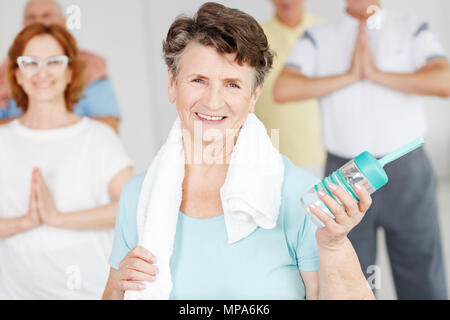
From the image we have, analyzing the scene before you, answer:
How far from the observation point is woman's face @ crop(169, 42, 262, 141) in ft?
2.72

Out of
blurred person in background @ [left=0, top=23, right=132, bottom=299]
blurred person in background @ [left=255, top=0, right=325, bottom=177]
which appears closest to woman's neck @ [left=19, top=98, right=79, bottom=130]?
blurred person in background @ [left=0, top=23, right=132, bottom=299]

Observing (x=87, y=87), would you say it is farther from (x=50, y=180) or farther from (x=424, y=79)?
(x=424, y=79)

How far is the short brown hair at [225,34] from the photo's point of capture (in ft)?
2.66

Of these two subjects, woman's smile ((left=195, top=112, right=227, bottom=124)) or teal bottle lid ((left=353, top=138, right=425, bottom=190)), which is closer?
teal bottle lid ((left=353, top=138, right=425, bottom=190))

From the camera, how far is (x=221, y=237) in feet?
2.83

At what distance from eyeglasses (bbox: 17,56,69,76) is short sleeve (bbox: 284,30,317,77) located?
2.11 feet

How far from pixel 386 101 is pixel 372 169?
97 centimetres

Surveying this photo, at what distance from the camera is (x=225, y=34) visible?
81cm

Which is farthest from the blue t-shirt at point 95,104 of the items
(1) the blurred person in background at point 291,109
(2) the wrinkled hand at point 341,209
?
(2) the wrinkled hand at point 341,209

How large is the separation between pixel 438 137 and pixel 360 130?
159 centimetres

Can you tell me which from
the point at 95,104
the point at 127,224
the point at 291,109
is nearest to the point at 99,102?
the point at 95,104

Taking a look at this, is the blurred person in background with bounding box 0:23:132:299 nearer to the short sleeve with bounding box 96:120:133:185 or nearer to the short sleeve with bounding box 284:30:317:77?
the short sleeve with bounding box 96:120:133:185

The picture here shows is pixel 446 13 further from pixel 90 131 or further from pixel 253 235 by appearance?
pixel 253 235
